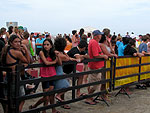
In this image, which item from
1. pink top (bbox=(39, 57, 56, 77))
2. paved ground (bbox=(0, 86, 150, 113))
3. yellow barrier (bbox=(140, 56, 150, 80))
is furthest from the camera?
yellow barrier (bbox=(140, 56, 150, 80))

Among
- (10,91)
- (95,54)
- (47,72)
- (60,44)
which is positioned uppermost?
(60,44)

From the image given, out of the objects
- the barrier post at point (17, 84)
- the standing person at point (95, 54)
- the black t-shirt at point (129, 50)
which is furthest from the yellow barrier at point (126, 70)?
the barrier post at point (17, 84)

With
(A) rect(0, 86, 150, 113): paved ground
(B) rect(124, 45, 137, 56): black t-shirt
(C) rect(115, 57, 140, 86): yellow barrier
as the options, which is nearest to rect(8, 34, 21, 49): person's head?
(A) rect(0, 86, 150, 113): paved ground

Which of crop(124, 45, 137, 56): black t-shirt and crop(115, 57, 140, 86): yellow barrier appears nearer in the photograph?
crop(115, 57, 140, 86): yellow barrier

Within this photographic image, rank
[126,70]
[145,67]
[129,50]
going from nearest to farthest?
[126,70]
[129,50]
[145,67]

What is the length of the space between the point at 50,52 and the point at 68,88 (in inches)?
37.5

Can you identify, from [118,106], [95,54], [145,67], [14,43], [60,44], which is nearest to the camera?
[14,43]

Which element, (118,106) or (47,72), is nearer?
(47,72)

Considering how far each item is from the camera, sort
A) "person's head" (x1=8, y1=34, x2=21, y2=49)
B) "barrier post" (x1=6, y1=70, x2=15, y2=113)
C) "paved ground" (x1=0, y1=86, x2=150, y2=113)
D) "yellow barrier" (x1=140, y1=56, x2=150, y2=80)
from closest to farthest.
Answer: "barrier post" (x1=6, y1=70, x2=15, y2=113) < "person's head" (x1=8, y1=34, x2=21, y2=49) < "paved ground" (x1=0, y1=86, x2=150, y2=113) < "yellow barrier" (x1=140, y1=56, x2=150, y2=80)

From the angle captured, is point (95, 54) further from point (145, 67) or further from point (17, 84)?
point (145, 67)

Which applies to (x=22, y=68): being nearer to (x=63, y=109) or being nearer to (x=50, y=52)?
(x=50, y=52)

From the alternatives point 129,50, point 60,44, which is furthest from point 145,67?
point 60,44

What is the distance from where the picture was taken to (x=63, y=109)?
6.01 m

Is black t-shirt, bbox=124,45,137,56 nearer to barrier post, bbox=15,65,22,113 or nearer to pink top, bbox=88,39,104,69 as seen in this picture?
pink top, bbox=88,39,104,69
